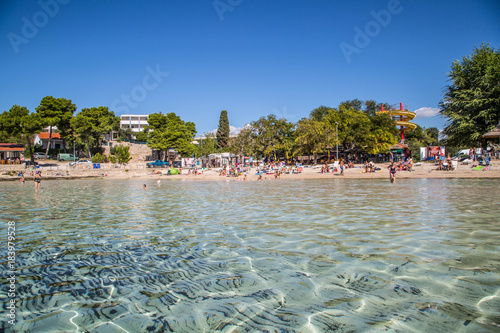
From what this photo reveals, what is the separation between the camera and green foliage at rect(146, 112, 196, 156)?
6625cm

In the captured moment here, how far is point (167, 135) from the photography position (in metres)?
66.4

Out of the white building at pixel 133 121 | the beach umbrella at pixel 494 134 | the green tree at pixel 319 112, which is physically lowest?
the beach umbrella at pixel 494 134

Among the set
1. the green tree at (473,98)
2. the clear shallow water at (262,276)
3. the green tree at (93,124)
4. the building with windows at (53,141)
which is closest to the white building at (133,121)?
the building with windows at (53,141)

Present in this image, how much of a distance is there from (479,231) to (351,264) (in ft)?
14.4

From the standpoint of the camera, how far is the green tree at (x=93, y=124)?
57438mm

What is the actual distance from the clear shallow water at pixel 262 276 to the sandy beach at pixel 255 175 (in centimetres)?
2345

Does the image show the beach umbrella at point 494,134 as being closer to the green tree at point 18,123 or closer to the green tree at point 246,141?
the green tree at point 246,141

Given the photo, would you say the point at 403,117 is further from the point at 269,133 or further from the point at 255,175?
the point at 255,175

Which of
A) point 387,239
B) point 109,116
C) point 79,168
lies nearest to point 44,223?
point 387,239

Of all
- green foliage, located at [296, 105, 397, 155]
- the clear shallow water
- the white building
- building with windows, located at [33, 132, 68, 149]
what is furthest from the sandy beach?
the white building

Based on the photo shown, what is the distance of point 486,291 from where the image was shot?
3.92m

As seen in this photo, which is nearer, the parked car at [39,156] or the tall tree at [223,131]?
the parked car at [39,156]

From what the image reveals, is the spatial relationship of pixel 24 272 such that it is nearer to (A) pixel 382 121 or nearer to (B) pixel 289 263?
(B) pixel 289 263

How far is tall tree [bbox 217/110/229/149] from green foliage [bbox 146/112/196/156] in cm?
2647
